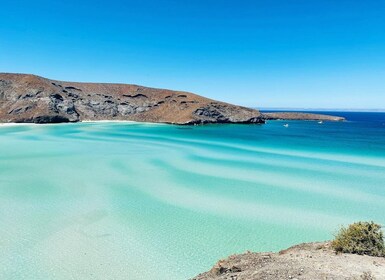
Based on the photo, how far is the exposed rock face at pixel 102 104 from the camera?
282 feet

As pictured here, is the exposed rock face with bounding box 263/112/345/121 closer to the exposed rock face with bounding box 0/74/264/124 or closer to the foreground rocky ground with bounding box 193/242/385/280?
the exposed rock face with bounding box 0/74/264/124

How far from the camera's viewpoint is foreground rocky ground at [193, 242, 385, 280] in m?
7.17

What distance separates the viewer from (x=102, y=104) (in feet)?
344

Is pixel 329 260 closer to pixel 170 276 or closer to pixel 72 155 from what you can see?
pixel 170 276

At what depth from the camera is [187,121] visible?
9119 centimetres

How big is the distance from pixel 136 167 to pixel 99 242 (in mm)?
15912

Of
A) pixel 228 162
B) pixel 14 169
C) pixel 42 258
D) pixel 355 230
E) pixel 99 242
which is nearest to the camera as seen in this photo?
pixel 355 230

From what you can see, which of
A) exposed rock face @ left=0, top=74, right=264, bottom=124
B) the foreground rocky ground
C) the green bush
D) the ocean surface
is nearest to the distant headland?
exposed rock face @ left=0, top=74, right=264, bottom=124

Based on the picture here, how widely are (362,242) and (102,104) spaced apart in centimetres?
10269

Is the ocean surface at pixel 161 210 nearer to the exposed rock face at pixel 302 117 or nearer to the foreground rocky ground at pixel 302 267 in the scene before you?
the foreground rocky ground at pixel 302 267

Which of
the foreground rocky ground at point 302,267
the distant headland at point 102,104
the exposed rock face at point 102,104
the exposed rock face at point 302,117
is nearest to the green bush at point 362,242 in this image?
the foreground rocky ground at point 302,267

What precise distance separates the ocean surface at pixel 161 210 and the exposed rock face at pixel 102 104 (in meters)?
59.0

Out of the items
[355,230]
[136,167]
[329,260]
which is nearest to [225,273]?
[329,260]

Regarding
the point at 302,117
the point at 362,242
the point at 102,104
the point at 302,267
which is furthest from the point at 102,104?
the point at 302,267
